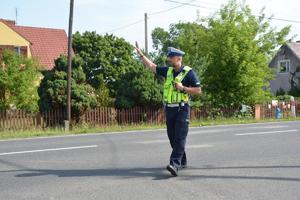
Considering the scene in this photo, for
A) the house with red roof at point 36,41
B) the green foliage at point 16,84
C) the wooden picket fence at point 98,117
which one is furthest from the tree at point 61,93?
the house with red roof at point 36,41

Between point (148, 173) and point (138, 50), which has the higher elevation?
point (138, 50)

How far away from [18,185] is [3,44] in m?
31.7

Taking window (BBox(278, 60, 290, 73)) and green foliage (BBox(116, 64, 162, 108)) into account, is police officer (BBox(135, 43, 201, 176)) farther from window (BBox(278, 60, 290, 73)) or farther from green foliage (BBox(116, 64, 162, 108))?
window (BBox(278, 60, 290, 73))

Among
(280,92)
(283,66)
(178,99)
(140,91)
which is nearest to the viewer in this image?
(178,99)

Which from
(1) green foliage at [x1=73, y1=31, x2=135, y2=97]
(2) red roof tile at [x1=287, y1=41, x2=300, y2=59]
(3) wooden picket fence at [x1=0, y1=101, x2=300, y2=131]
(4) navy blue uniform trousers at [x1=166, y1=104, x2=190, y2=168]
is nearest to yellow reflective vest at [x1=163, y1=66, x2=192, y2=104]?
(4) navy blue uniform trousers at [x1=166, y1=104, x2=190, y2=168]

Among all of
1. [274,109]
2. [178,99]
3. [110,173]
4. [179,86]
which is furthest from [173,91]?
[274,109]

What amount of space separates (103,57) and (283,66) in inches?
1063

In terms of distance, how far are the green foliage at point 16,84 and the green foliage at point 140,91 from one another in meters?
4.91

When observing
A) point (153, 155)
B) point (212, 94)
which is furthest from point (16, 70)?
point (153, 155)

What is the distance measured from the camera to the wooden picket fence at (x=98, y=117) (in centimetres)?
2020

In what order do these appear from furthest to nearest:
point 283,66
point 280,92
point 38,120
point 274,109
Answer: point 283,66
point 280,92
point 274,109
point 38,120

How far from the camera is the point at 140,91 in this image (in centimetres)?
2277

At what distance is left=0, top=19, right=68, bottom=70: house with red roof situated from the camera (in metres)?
36.9

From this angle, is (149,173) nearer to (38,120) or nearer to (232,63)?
(38,120)
